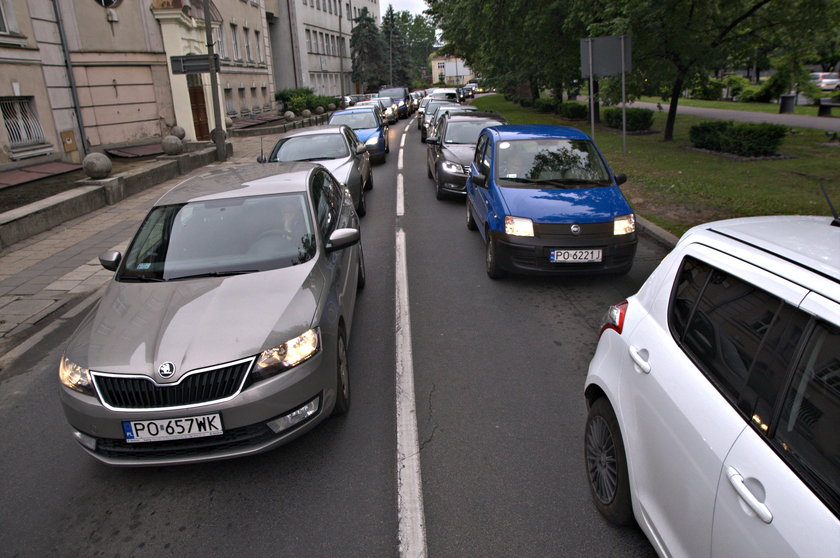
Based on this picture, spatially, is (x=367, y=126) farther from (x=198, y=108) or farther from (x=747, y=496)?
(x=747, y=496)

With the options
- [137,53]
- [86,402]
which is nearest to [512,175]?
[86,402]

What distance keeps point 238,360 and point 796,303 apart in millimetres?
2779

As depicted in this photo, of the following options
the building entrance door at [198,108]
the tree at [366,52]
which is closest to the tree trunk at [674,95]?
the building entrance door at [198,108]

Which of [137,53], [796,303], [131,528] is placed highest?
[137,53]

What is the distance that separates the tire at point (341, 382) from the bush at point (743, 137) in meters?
13.9

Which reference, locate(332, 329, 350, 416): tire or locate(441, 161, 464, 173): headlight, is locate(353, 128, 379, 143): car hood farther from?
locate(332, 329, 350, 416): tire

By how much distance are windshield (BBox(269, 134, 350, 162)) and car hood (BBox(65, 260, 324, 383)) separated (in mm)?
7166

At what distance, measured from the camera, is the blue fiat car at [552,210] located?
21.5ft

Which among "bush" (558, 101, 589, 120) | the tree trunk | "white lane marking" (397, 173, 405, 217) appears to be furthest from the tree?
"white lane marking" (397, 173, 405, 217)

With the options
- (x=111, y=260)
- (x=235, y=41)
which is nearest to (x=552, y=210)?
(x=111, y=260)

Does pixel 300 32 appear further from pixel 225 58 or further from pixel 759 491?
pixel 759 491

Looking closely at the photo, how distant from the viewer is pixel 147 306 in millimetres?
3932

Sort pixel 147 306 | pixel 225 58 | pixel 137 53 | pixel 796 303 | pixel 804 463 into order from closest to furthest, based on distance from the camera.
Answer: pixel 804 463 < pixel 796 303 < pixel 147 306 < pixel 137 53 < pixel 225 58

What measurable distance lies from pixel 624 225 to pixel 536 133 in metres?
2.35
